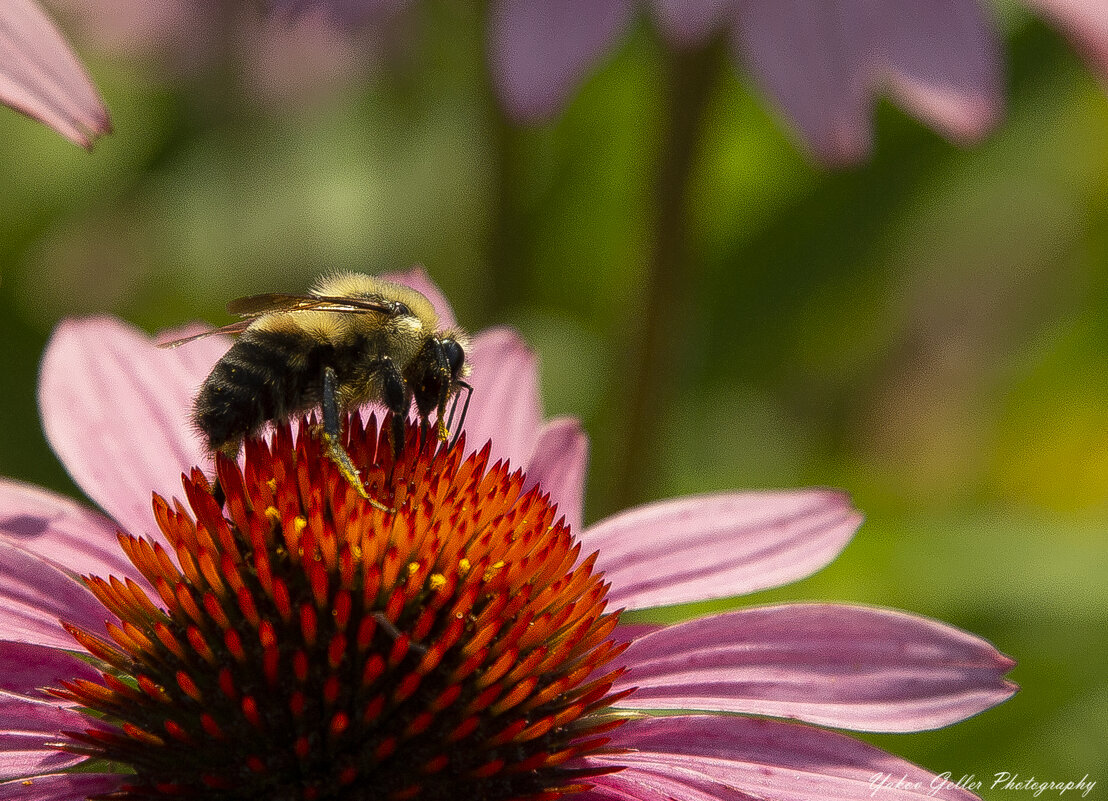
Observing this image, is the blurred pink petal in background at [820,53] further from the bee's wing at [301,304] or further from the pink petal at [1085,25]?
the bee's wing at [301,304]

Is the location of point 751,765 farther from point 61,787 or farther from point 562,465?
point 61,787

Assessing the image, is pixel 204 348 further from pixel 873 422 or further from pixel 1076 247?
pixel 1076 247

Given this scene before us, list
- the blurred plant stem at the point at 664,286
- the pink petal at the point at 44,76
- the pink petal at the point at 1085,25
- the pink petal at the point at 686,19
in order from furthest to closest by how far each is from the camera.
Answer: the blurred plant stem at the point at 664,286 → the pink petal at the point at 1085,25 → the pink petal at the point at 686,19 → the pink petal at the point at 44,76

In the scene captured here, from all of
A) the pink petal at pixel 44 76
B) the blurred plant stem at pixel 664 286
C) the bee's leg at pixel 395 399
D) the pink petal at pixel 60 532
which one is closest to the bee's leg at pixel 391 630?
the bee's leg at pixel 395 399

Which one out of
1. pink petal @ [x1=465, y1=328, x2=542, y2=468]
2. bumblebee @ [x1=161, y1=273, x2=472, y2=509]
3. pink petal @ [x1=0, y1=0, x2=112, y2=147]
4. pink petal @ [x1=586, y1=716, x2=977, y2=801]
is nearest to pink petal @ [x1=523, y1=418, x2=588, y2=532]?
pink petal @ [x1=465, y1=328, x2=542, y2=468]

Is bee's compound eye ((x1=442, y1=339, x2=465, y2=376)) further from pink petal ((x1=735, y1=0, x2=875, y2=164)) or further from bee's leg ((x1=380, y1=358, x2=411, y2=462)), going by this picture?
pink petal ((x1=735, y1=0, x2=875, y2=164))

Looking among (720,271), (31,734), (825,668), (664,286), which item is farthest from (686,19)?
(720,271)
